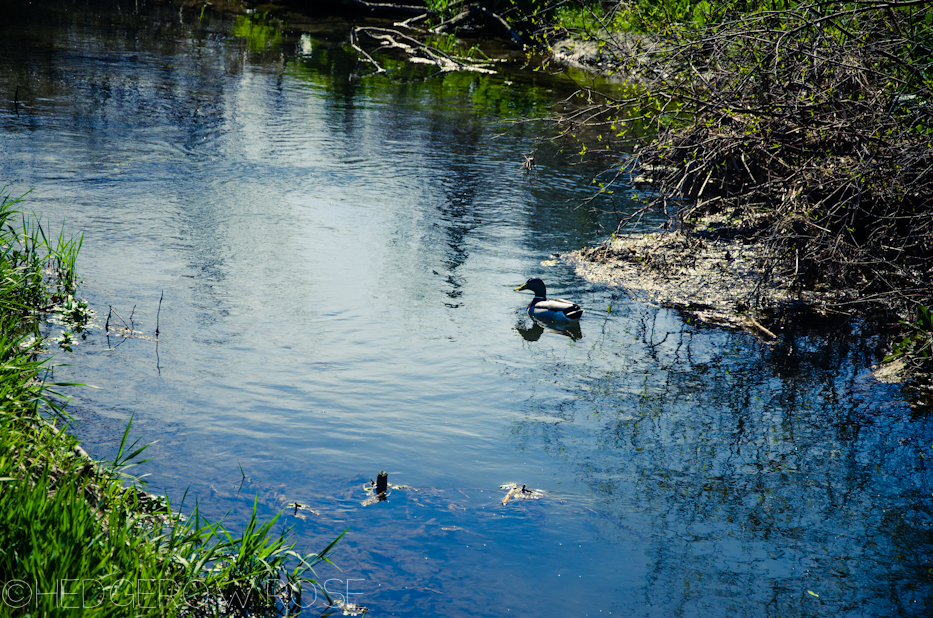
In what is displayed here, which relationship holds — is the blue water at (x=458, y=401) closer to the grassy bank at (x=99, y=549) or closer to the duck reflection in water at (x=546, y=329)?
the duck reflection in water at (x=546, y=329)

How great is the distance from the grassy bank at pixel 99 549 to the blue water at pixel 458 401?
51cm

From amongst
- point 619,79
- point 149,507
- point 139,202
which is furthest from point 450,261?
point 619,79

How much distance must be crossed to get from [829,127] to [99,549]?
7.60m

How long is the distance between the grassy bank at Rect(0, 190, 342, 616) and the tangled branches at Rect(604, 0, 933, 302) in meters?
6.11

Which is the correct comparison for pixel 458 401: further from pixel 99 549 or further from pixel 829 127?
pixel 829 127

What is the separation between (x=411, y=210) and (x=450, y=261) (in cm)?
199

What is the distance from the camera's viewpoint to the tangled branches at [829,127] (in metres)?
7.48

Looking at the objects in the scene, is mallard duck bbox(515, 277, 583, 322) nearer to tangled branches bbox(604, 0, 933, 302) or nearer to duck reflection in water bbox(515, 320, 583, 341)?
duck reflection in water bbox(515, 320, 583, 341)

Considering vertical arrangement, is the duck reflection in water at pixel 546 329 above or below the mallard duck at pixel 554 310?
below

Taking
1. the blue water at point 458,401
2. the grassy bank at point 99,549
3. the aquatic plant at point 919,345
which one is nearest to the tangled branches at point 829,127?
the aquatic plant at point 919,345

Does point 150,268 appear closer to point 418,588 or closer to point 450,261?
point 450,261

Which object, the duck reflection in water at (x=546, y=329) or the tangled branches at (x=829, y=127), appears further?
the duck reflection in water at (x=546, y=329)

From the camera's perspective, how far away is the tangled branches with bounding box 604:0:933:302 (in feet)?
24.5

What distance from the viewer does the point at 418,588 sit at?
443cm
